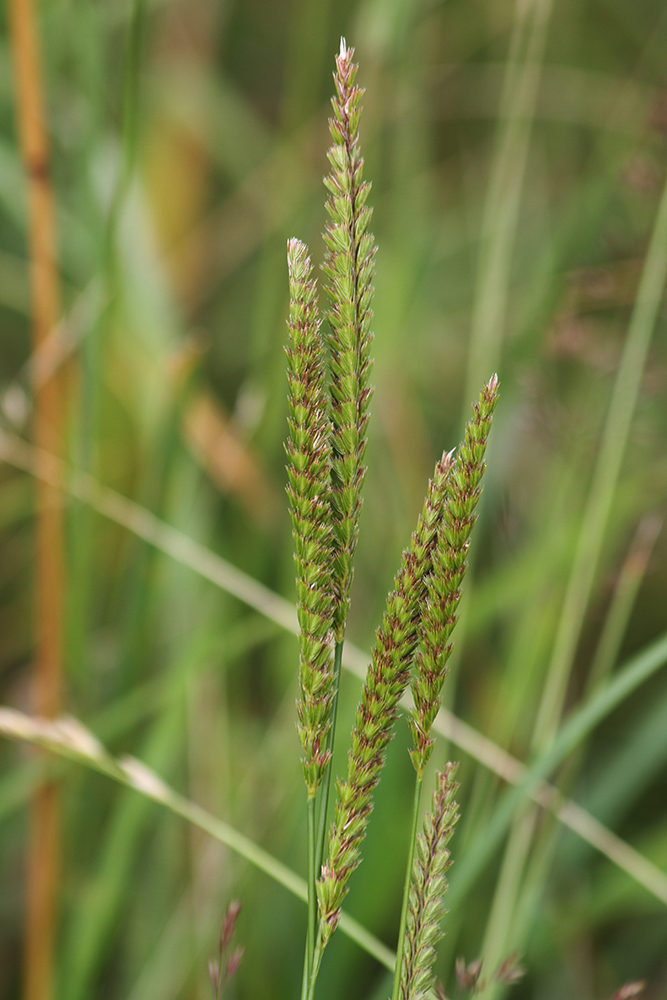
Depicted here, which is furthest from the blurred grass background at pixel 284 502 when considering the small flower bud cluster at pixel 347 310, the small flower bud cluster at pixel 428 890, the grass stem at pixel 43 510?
the small flower bud cluster at pixel 347 310

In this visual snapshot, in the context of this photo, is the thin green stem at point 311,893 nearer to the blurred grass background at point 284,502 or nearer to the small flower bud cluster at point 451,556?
the small flower bud cluster at point 451,556

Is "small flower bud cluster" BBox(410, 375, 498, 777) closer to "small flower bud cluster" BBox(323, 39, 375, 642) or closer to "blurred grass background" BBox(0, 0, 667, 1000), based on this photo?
"small flower bud cluster" BBox(323, 39, 375, 642)

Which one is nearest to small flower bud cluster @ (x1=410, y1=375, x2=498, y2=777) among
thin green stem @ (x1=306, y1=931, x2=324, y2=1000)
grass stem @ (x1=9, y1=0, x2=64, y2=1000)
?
thin green stem @ (x1=306, y1=931, x2=324, y2=1000)

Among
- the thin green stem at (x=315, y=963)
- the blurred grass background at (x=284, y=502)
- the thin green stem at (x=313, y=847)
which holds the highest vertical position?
the blurred grass background at (x=284, y=502)

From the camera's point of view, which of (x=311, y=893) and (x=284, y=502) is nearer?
(x=311, y=893)

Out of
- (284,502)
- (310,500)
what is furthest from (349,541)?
(284,502)

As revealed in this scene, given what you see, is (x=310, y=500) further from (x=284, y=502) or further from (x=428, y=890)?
(x=284, y=502)
